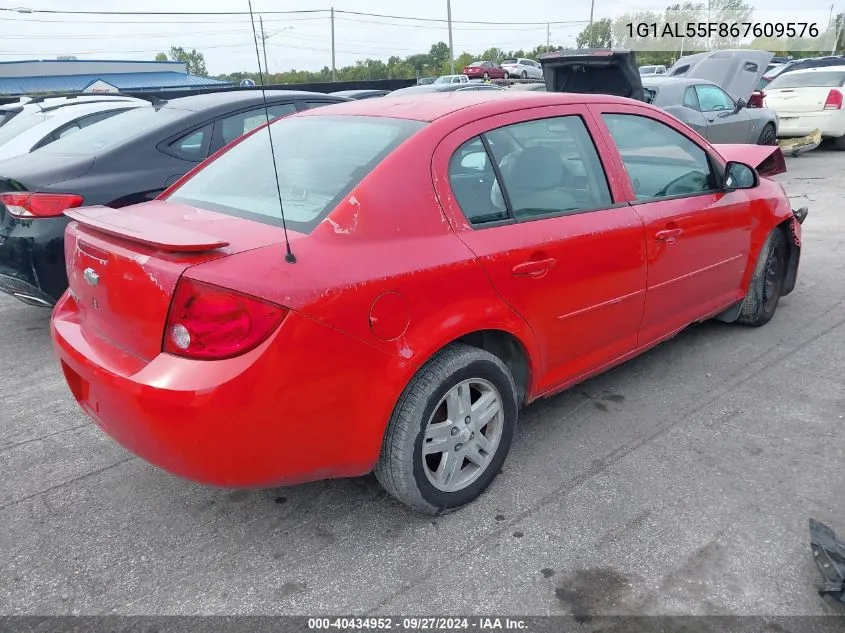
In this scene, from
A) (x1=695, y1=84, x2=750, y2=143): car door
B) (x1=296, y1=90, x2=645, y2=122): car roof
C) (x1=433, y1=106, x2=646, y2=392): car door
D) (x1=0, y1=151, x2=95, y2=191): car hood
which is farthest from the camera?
(x1=695, y1=84, x2=750, y2=143): car door

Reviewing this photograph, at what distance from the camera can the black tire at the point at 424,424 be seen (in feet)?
8.09

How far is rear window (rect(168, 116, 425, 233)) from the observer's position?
8.41 feet

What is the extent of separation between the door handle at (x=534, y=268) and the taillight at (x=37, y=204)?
297 cm

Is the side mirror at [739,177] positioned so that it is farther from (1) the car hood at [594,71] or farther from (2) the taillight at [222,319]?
(1) the car hood at [594,71]

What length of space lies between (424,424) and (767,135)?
11968 millimetres

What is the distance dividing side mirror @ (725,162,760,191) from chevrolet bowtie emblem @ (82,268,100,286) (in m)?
3.28

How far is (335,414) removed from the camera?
7.50ft

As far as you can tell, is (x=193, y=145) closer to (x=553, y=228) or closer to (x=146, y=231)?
(x=146, y=231)

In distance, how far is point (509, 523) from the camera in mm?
2676

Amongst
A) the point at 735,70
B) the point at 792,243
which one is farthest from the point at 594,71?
the point at 735,70

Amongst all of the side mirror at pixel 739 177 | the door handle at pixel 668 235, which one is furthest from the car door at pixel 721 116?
the door handle at pixel 668 235

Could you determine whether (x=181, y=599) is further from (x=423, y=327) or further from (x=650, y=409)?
(x=650, y=409)

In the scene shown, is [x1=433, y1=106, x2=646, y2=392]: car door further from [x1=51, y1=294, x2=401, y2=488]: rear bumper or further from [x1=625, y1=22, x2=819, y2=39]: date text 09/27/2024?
[x1=625, y1=22, x2=819, y2=39]: date text 09/27/2024

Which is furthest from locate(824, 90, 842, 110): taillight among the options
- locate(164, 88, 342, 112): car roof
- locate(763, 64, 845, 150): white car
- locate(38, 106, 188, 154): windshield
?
locate(38, 106, 188, 154): windshield
